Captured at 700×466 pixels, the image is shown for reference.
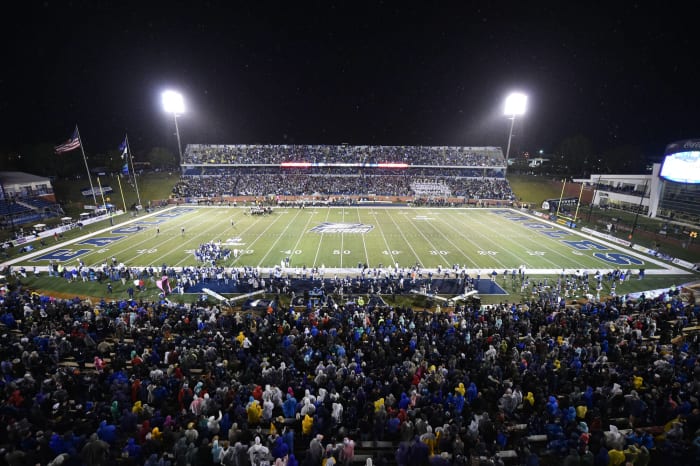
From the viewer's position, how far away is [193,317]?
1361 cm

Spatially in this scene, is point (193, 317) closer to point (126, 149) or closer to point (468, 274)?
point (468, 274)

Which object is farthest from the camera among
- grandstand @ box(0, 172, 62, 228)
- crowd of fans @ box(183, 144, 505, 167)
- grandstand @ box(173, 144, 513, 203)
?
crowd of fans @ box(183, 144, 505, 167)

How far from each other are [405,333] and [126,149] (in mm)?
36946

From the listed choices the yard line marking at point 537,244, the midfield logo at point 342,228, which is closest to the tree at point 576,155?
the yard line marking at point 537,244

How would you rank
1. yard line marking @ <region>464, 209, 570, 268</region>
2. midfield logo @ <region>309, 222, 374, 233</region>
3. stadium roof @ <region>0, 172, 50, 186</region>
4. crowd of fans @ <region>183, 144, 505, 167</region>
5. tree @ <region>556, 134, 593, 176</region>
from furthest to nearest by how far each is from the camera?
tree @ <region>556, 134, 593, 176</region> → crowd of fans @ <region>183, 144, 505, 167</region> → stadium roof @ <region>0, 172, 50, 186</region> → midfield logo @ <region>309, 222, 374, 233</region> → yard line marking @ <region>464, 209, 570, 268</region>

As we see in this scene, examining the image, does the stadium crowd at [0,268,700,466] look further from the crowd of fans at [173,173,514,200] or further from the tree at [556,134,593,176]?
the tree at [556,134,593,176]

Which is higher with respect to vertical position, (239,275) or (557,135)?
(557,135)

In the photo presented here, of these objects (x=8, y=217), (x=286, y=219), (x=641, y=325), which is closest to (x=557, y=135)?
(x=286, y=219)

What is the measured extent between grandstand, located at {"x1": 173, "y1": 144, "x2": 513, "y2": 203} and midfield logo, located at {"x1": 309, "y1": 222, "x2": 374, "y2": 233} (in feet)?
68.7

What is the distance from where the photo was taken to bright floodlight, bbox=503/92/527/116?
5831 cm

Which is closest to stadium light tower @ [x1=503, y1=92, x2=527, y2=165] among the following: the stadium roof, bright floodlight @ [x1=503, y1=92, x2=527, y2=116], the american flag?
bright floodlight @ [x1=503, y1=92, x2=527, y2=116]

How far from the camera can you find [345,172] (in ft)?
220

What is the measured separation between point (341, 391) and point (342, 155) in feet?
216

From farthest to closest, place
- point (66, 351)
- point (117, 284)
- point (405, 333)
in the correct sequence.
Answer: point (117, 284) → point (405, 333) → point (66, 351)
